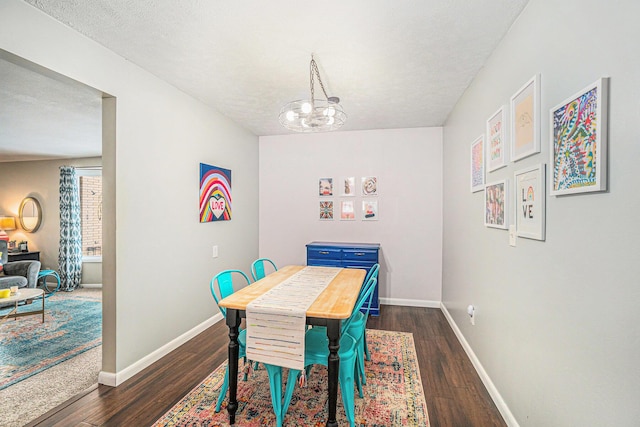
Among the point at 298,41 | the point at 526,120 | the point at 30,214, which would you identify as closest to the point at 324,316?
the point at 526,120

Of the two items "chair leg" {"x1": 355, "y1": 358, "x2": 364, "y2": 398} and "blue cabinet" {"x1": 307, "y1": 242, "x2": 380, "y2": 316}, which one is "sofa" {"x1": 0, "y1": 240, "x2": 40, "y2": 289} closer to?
"blue cabinet" {"x1": 307, "y1": 242, "x2": 380, "y2": 316}

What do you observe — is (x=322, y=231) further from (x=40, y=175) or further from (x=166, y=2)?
(x=40, y=175)

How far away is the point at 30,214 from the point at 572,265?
26.7ft

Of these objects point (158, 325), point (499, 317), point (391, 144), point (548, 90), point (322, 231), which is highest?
point (391, 144)

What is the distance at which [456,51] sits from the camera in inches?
92.0

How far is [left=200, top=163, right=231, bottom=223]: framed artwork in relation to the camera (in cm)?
345

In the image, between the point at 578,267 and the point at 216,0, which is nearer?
the point at 578,267

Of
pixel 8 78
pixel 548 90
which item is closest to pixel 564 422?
pixel 548 90

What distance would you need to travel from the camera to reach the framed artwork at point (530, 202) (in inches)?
62.2

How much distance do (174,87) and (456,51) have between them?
8.17 feet

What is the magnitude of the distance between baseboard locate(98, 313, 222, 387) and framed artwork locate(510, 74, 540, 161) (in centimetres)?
317

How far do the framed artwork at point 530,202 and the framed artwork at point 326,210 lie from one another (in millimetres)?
2972

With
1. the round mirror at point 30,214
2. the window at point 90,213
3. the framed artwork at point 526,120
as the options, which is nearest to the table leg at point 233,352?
the framed artwork at point 526,120

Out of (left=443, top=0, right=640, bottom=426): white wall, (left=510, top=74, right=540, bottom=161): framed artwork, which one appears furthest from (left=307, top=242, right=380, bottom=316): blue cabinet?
(left=510, top=74, right=540, bottom=161): framed artwork
